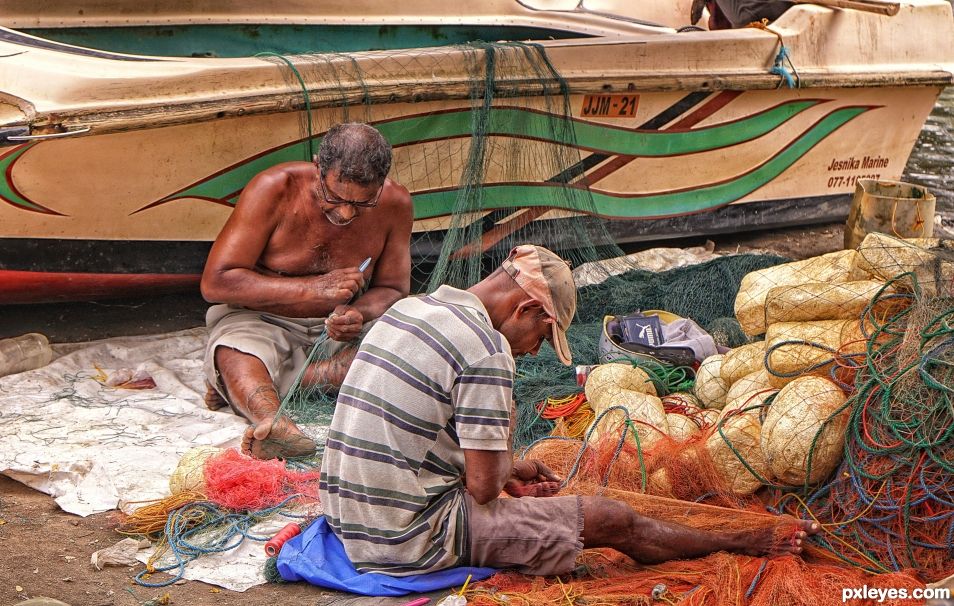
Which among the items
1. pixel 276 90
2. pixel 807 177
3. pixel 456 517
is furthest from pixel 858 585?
pixel 807 177

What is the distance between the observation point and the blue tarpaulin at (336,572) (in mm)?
3553

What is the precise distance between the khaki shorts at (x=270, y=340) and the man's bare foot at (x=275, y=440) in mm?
603

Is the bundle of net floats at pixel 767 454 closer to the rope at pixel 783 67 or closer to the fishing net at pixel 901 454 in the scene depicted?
the fishing net at pixel 901 454

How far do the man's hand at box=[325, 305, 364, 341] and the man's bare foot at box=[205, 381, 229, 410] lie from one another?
722mm

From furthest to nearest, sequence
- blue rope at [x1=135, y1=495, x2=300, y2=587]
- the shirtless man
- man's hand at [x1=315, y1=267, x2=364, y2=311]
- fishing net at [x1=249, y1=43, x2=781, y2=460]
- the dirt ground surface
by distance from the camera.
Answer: fishing net at [x1=249, y1=43, x2=781, y2=460], man's hand at [x1=315, y1=267, x2=364, y2=311], the shirtless man, blue rope at [x1=135, y1=495, x2=300, y2=587], the dirt ground surface

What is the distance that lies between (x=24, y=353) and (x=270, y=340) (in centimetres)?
137

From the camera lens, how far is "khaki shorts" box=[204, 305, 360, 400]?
525cm

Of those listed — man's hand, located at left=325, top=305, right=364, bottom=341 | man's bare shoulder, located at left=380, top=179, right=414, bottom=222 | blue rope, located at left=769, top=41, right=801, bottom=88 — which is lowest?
man's hand, located at left=325, top=305, right=364, bottom=341

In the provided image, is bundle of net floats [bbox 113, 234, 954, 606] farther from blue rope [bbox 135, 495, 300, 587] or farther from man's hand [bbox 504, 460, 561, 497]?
man's hand [bbox 504, 460, 561, 497]

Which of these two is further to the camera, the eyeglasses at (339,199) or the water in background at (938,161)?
the water in background at (938,161)

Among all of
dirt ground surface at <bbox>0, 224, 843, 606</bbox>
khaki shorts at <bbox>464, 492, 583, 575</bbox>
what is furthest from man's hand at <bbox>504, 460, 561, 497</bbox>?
dirt ground surface at <bbox>0, 224, 843, 606</bbox>

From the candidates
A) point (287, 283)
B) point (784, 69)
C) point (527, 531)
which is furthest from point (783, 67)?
point (527, 531)

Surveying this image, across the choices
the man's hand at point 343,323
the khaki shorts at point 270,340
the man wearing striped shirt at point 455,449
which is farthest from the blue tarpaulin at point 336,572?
the khaki shorts at point 270,340

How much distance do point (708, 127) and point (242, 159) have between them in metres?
3.42
